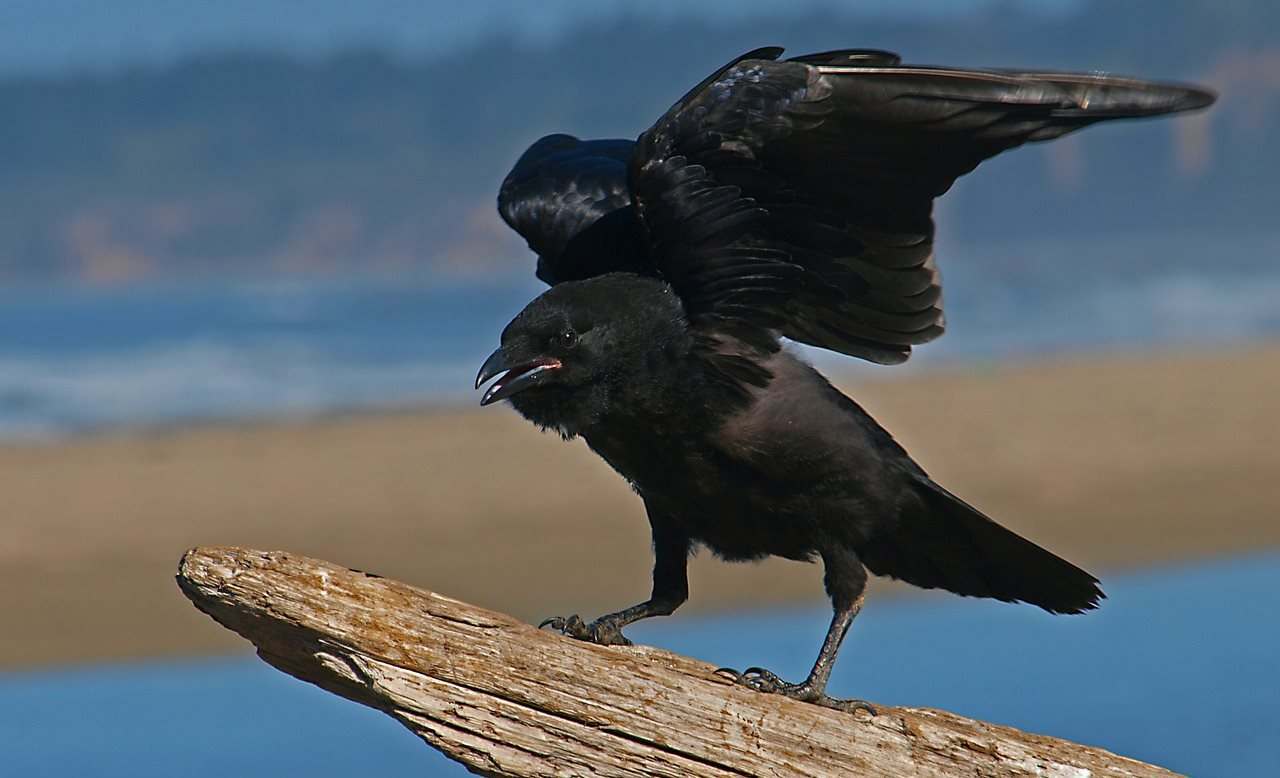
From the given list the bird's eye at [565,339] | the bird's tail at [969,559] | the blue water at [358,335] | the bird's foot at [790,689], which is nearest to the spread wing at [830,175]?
the bird's eye at [565,339]

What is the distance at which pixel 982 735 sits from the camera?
5.11 m

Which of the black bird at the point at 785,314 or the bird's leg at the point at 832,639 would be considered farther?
the bird's leg at the point at 832,639

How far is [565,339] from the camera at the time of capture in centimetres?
530

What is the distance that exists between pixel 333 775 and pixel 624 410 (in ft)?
12.6

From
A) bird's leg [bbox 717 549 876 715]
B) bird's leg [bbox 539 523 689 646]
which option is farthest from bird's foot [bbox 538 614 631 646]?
bird's leg [bbox 717 549 876 715]

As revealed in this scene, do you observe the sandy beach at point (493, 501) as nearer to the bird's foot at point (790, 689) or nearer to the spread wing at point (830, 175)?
the spread wing at point (830, 175)

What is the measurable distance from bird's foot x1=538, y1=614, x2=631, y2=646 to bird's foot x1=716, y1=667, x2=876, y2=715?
0.53 metres

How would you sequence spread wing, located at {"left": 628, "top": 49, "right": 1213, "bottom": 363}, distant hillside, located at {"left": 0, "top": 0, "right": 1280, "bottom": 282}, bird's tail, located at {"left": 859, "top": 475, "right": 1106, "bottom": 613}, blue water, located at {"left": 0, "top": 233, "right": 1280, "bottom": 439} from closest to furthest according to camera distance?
1. spread wing, located at {"left": 628, "top": 49, "right": 1213, "bottom": 363}
2. bird's tail, located at {"left": 859, "top": 475, "right": 1106, "bottom": 613}
3. blue water, located at {"left": 0, "top": 233, "right": 1280, "bottom": 439}
4. distant hillside, located at {"left": 0, "top": 0, "right": 1280, "bottom": 282}

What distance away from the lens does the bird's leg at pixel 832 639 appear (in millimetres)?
5324

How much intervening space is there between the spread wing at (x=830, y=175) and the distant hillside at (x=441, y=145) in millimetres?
83524

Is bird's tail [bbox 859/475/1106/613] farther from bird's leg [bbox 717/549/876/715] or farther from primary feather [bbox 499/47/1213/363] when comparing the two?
primary feather [bbox 499/47/1213/363]

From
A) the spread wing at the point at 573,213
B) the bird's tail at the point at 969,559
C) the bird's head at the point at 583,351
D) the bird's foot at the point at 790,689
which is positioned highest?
the spread wing at the point at 573,213

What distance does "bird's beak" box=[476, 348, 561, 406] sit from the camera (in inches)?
207

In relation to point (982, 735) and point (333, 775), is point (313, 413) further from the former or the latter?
point (982, 735)
